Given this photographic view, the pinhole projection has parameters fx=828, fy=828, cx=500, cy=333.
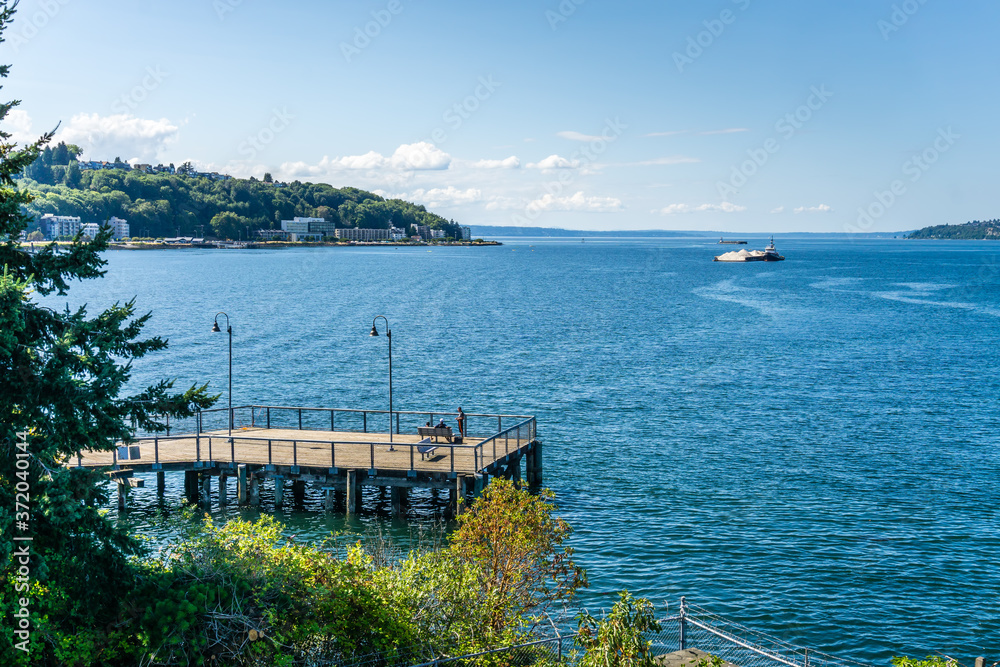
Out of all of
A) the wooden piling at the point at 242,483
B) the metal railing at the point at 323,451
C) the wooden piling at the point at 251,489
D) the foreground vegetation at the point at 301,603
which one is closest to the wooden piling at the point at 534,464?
the metal railing at the point at 323,451

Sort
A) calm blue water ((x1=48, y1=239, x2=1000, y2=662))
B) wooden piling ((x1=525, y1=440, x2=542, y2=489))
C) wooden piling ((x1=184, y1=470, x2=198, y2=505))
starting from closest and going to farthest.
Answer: calm blue water ((x1=48, y1=239, x2=1000, y2=662)) → wooden piling ((x1=184, y1=470, x2=198, y2=505)) → wooden piling ((x1=525, y1=440, x2=542, y2=489))

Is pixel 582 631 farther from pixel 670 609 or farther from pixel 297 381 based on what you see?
pixel 297 381

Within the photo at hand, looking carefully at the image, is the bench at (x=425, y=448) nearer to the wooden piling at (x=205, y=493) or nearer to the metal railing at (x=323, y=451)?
the metal railing at (x=323, y=451)

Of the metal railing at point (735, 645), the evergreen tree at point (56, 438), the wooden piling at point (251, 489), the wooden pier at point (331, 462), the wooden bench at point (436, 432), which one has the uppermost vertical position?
the evergreen tree at point (56, 438)

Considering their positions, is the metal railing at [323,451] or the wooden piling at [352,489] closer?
the metal railing at [323,451]

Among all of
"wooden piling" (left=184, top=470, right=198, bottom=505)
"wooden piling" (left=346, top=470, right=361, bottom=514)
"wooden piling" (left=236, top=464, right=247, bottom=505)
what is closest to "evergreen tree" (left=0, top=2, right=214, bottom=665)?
"wooden piling" (left=346, top=470, right=361, bottom=514)

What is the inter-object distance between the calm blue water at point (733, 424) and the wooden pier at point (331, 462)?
1239mm

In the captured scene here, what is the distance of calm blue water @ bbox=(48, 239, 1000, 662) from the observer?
24.2m

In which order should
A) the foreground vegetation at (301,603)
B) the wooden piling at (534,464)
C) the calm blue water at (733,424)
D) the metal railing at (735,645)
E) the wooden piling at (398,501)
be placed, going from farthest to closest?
the wooden piling at (534,464) < the wooden piling at (398,501) < the calm blue water at (733,424) < the metal railing at (735,645) < the foreground vegetation at (301,603)

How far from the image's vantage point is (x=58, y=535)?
517 inches

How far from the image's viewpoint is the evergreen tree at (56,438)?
1255cm

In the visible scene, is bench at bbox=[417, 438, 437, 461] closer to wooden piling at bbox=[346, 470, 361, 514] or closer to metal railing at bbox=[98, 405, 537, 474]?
metal railing at bbox=[98, 405, 537, 474]

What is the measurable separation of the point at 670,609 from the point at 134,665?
46.6ft

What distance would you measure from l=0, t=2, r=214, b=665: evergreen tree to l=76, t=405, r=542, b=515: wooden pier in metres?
14.7
